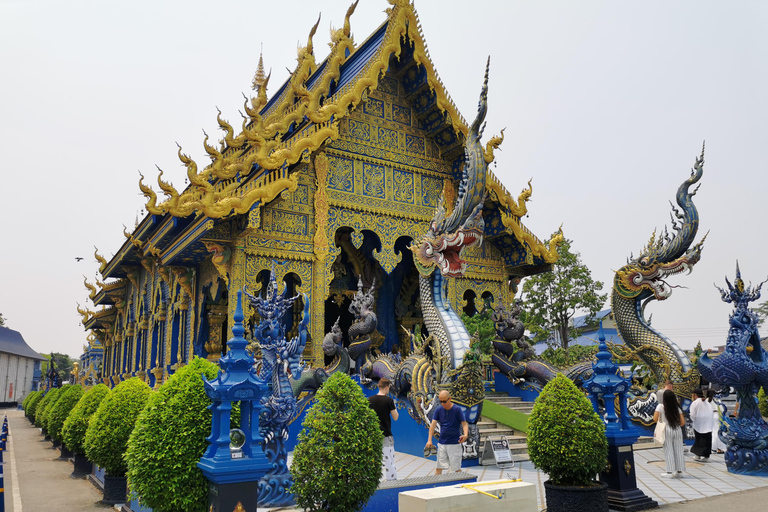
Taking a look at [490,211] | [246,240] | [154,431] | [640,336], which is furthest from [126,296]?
[154,431]

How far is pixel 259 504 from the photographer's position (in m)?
5.45

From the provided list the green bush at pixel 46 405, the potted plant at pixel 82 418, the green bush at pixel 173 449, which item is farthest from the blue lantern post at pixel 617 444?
the green bush at pixel 46 405

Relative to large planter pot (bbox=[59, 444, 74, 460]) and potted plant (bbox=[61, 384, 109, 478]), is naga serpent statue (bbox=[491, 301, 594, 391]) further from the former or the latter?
large planter pot (bbox=[59, 444, 74, 460])

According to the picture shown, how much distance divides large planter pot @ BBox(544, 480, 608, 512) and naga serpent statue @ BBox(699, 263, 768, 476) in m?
4.11

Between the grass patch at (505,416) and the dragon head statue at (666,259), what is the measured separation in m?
3.62

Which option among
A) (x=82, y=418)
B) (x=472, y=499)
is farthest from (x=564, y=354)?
(x=472, y=499)

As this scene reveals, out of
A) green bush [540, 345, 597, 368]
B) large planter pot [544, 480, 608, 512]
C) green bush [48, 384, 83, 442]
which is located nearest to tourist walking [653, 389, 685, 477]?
large planter pot [544, 480, 608, 512]

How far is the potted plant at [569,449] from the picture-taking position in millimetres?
5230

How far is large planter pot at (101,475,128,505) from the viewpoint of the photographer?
23.8ft

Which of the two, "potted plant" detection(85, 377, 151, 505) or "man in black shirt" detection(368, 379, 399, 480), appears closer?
"man in black shirt" detection(368, 379, 399, 480)

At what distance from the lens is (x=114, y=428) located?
24.0 feet

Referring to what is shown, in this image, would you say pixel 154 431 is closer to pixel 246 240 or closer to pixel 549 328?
pixel 246 240

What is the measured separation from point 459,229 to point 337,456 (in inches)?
256

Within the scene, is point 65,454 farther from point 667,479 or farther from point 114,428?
point 667,479
